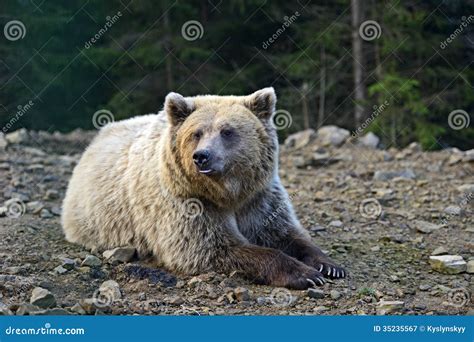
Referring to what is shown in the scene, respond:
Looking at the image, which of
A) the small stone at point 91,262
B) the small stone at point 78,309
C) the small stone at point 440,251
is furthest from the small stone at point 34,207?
the small stone at point 440,251

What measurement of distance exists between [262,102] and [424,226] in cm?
238

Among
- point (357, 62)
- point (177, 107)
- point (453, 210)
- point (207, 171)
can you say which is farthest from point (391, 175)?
point (357, 62)

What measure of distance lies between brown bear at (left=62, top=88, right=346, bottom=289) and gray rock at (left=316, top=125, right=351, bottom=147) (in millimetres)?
4814

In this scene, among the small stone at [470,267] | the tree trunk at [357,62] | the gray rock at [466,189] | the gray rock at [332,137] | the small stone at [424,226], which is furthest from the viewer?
the tree trunk at [357,62]

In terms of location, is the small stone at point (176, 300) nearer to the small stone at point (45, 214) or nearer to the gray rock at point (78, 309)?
the gray rock at point (78, 309)

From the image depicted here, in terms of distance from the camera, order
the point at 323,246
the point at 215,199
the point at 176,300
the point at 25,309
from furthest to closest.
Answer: the point at 323,246 < the point at 215,199 < the point at 176,300 < the point at 25,309

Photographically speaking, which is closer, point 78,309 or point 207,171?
point 78,309

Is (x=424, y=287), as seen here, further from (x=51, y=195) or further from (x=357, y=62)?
(x=357, y=62)

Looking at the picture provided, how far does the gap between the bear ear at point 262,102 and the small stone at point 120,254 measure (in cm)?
168

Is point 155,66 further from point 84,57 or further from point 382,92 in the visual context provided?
point 382,92

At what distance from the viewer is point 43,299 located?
207 inches

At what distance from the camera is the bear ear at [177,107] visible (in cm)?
636

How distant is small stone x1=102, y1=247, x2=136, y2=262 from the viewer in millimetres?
6637

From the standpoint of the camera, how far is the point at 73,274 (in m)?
6.16
